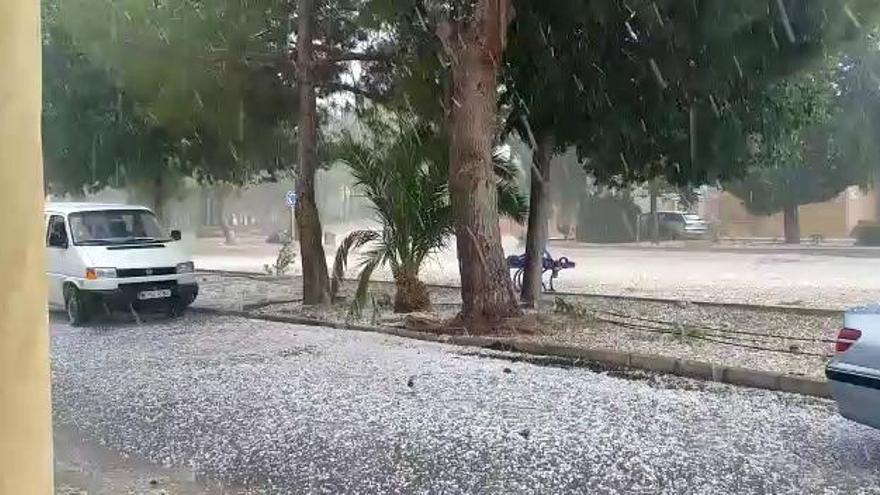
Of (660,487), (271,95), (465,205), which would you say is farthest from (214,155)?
(660,487)

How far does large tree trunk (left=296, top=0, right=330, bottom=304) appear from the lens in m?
14.0

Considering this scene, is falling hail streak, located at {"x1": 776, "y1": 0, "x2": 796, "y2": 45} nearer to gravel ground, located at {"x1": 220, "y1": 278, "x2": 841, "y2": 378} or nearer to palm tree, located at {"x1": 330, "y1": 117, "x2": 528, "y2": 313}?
gravel ground, located at {"x1": 220, "y1": 278, "x2": 841, "y2": 378}

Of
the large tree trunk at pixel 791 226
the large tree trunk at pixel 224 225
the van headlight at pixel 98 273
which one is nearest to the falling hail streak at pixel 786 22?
the van headlight at pixel 98 273

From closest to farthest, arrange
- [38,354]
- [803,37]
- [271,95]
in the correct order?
[38,354]
[803,37]
[271,95]

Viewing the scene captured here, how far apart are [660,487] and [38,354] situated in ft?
12.0

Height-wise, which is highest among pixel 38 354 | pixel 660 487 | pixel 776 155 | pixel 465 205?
pixel 776 155

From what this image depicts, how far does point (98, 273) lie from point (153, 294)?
823 mm

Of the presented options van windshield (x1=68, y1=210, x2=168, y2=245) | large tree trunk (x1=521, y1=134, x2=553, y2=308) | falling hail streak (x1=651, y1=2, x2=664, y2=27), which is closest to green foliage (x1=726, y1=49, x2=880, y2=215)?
large tree trunk (x1=521, y1=134, x2=553, y2=308)

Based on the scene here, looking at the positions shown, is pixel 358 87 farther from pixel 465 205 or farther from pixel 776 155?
pixel 776 155

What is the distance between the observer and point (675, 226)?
4400 centimetres

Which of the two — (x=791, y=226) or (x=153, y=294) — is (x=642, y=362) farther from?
(x=791, y=226)

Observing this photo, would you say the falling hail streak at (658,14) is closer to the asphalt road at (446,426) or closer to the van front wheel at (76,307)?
the asphalt road at (446,426)

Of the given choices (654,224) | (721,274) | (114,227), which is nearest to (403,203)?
(114,227)

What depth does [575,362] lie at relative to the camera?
364 inches
